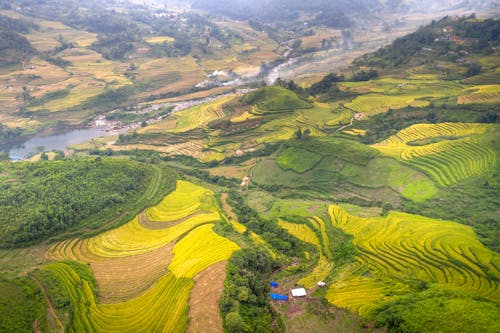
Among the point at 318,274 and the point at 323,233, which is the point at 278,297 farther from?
the point at 323,233

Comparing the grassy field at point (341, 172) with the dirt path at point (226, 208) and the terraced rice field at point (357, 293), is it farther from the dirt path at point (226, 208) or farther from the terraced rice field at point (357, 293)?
the terraced rice field at point (357, 293)

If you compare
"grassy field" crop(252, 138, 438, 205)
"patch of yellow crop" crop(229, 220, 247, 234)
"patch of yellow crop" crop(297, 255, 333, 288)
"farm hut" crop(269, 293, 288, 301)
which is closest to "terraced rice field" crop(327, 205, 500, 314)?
"patch of yellow crop" crop(297, 255, 333, 288)

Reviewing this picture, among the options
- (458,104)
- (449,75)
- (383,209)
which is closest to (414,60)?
(449,75)

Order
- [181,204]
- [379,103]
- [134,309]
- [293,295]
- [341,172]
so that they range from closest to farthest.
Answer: [134,309], [293,295], [181,204], [341,172], [379,103]

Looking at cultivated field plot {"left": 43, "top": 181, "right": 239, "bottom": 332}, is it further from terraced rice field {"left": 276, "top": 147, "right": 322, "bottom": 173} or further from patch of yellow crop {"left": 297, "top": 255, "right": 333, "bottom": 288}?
terraced rice field {"left": 276, "top": 147, "right": 322, "bottom": 173}

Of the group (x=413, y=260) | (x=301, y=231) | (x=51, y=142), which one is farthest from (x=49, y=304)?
(x=51, y=142)

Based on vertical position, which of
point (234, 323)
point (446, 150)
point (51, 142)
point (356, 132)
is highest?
point (234, 323)
